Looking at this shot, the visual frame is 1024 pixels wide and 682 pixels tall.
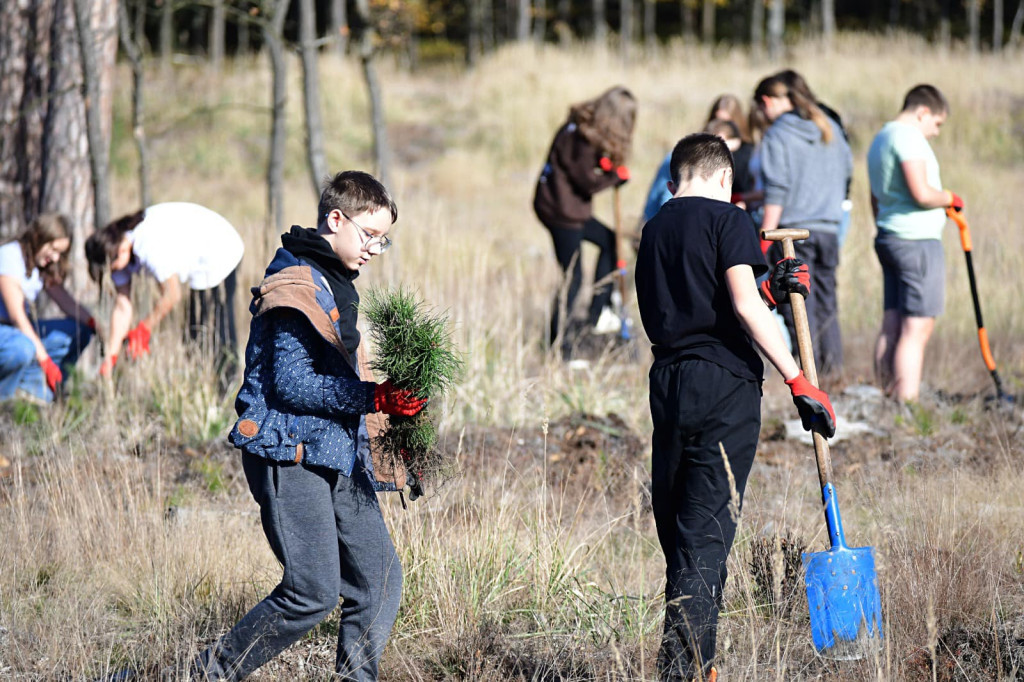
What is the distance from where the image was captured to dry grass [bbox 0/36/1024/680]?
126 inches

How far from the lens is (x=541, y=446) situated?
17.4 feet

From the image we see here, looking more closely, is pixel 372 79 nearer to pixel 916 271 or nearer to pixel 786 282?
pixel 916 271

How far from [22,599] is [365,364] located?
61.6 inches

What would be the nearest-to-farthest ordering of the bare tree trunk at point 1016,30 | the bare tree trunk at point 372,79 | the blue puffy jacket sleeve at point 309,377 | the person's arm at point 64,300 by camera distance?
the blue puffy jacket sleeve at point 309,377 < the person's arm at point 64,300 < the bare tree trunk at point 372,79 < the bare tree trunk at point 1016,30

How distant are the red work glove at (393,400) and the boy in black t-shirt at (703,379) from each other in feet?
2.28

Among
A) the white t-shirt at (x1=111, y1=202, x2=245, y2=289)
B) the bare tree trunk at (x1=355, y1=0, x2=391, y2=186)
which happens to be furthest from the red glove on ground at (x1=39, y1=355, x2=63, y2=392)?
the bare tree trunk at (x1=355, y1=0, x2=391, y2=186)

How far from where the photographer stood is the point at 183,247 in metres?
5.44

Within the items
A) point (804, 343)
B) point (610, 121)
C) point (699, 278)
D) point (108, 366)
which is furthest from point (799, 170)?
point (108, 366)

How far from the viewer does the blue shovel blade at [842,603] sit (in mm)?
2938

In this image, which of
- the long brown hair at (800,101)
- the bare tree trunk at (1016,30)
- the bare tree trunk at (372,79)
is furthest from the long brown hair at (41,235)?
the bare tree trunk at (1016,30)

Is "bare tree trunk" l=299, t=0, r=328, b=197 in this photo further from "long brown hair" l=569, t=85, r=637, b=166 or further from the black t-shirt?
the black t-shirt

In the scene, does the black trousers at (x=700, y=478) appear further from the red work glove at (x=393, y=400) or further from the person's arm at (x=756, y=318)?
the red work glove at (x=393, y=400)

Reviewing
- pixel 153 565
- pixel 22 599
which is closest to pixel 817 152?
pixel 153 565

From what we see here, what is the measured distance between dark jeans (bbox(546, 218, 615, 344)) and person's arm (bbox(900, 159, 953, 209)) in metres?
2.03
